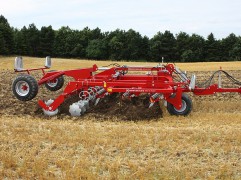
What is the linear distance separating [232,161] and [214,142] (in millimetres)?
1099

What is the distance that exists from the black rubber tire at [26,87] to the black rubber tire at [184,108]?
3629mm

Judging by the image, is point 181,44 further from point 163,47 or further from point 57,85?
point 57,85

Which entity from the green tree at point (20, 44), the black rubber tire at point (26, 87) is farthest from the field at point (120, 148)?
the green tree at point (20, 44)

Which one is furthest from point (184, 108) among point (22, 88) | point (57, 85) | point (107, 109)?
point (57, 85)

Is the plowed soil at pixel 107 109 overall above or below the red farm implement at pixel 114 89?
below

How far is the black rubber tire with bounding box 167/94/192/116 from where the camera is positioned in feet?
33.7

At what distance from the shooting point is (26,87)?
1106 cm

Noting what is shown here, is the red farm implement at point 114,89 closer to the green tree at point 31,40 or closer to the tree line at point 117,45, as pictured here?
the tree line at point 117,45

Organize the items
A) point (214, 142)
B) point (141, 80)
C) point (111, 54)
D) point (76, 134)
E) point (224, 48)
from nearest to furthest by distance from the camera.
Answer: point (214, 142) → point (76, 134) → point (141, 80) → point (224, 48) → point (111, 54)

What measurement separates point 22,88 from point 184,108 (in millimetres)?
4436

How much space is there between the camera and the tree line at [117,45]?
5819 centimetres

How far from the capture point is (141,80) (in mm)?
11016

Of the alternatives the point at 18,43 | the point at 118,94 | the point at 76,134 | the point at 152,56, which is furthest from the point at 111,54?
the point at 76,134

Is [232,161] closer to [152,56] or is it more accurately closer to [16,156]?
[16,156]
